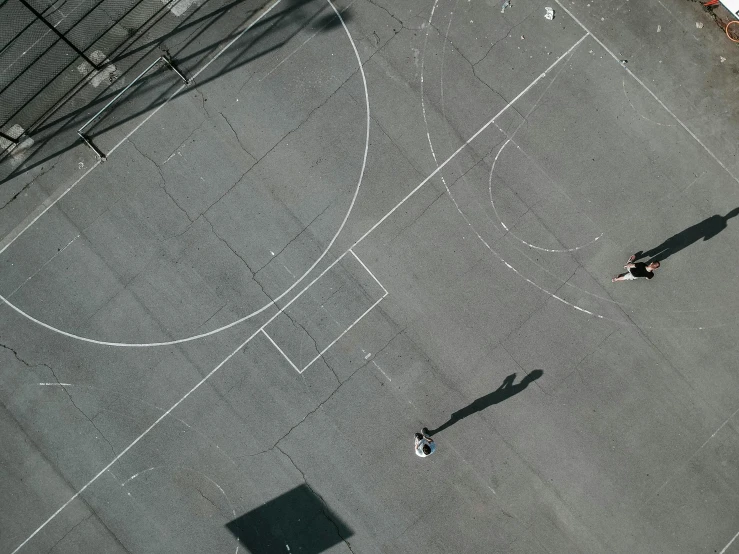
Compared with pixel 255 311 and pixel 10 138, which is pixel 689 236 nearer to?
pixel 255 311

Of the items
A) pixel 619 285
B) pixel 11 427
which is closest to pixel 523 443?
pixel 619 285

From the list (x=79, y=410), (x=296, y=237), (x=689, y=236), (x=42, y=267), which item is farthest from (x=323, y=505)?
(x=689, y=236)

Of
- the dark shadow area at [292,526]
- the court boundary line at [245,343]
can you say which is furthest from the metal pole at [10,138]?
the dark shadow area at [292,526]

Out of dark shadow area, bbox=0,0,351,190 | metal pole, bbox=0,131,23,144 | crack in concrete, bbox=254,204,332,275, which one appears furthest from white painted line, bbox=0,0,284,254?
crack in concrete, bbox=254,204,332,275

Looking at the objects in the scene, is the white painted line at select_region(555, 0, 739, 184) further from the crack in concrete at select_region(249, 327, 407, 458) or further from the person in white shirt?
the person in white shirt

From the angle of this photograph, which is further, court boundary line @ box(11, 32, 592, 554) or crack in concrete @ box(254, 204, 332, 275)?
crack in concrete @ box(254, 204, 332, 275)

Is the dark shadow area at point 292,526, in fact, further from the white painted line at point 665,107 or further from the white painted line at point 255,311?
the white painted line at point 665,107

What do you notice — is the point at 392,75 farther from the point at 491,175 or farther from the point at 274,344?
the point at 274,344
